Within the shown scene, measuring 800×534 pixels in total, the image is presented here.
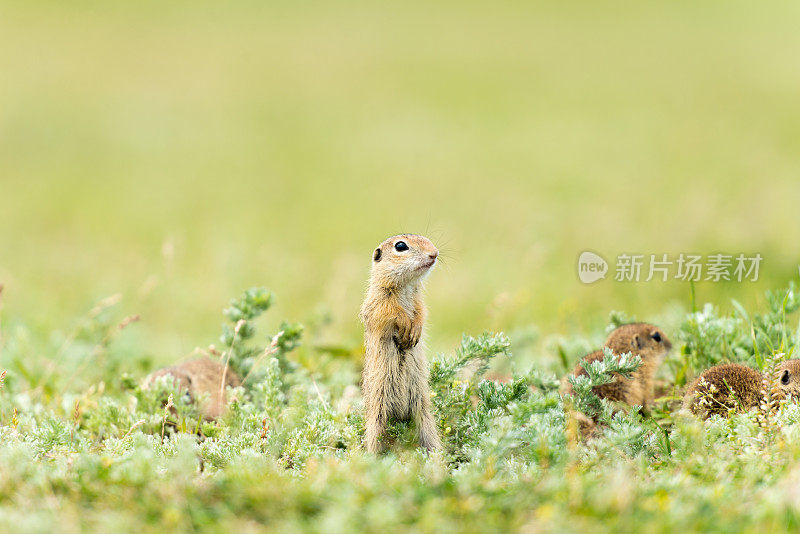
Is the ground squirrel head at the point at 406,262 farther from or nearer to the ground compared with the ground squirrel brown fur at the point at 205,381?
farther from the ground

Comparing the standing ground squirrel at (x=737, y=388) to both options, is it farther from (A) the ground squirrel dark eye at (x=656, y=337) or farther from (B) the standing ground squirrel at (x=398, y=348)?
(B) the standing ground squirrel at (x=398, y=348)

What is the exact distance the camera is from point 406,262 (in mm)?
4762

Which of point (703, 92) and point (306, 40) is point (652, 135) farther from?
point (306, 40)

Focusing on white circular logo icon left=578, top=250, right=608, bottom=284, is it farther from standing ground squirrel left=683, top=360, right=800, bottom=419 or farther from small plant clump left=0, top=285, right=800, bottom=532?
standing ground squirrel left=683, top=360, right=800, bottom=419

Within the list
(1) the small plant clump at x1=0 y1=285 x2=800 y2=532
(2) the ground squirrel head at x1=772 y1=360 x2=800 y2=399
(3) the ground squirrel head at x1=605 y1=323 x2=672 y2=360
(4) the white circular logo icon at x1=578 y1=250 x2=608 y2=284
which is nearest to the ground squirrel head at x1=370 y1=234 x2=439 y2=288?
(1) the small plant clump at x1=0 y1=285 x2=800 y2=532

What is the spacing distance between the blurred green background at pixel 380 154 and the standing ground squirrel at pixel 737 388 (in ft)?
5.90

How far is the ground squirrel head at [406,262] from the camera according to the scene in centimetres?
475

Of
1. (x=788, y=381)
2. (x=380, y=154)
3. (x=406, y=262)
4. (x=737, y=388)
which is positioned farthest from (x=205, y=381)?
(x=380, y=154)

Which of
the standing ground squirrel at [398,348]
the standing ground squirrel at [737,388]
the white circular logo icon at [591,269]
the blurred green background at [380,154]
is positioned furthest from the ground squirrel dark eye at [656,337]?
the white circular logo icon at [591,269]

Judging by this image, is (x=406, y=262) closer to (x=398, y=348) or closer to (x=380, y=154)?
(x=398, y=348)

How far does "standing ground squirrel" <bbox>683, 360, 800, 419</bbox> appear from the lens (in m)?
4.77

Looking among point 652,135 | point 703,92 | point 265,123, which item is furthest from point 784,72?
point 265,123

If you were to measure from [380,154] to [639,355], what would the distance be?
1660cm

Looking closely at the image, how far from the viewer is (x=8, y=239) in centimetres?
1463
